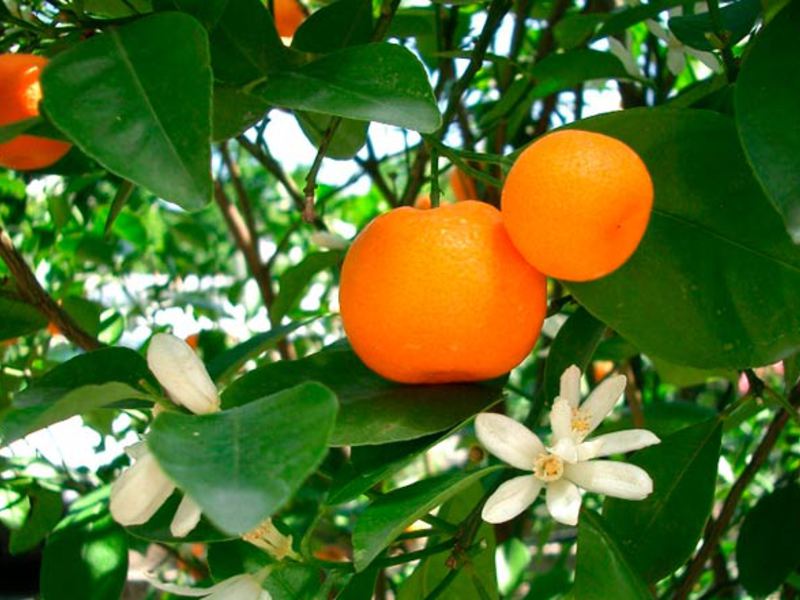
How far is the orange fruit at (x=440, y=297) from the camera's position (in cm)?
50

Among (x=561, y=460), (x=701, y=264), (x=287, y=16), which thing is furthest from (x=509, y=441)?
(x=287, y=16)

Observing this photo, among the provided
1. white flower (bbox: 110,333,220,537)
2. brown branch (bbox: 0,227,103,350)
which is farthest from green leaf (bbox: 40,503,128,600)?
white flower (bbox: 110,333,220,537)

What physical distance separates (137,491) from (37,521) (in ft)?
1.47

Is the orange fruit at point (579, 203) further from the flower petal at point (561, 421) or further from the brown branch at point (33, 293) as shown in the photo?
the brown branch at point (33, 293)

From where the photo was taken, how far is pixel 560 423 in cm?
55

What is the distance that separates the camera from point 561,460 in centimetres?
55

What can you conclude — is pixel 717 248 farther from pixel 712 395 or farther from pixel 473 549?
pixel 712 395

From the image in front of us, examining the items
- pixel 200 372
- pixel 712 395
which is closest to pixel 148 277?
pixel 712 395

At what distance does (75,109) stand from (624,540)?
0.42m

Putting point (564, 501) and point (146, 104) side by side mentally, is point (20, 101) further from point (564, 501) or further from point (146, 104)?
point (564, 501)

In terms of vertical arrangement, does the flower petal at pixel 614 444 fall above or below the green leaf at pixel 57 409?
below

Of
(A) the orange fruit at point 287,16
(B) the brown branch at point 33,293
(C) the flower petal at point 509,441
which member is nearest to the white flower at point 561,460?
(C) the flower petal at point 509,441

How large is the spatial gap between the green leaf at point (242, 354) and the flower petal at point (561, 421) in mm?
212

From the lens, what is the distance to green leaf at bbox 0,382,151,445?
1.36ft
